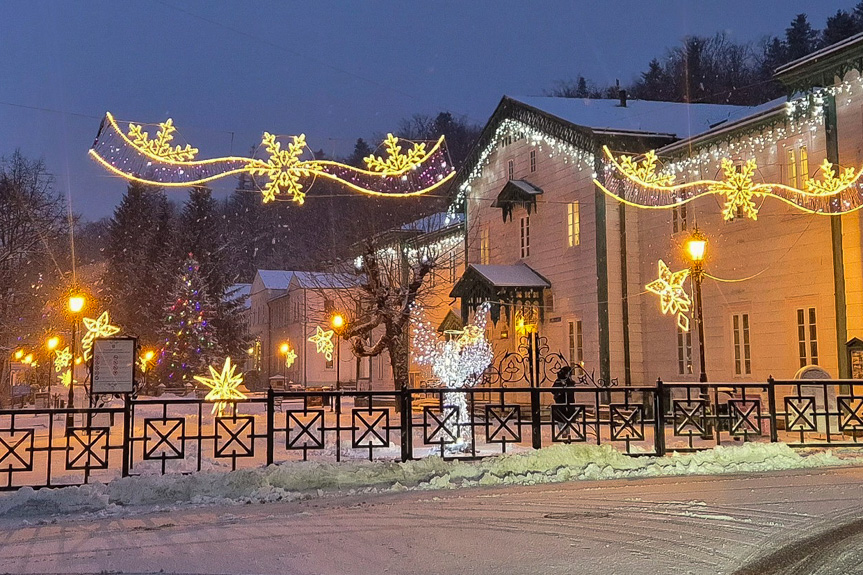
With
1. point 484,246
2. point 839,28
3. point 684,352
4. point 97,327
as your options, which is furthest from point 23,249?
point 839,28

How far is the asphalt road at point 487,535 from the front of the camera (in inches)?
300

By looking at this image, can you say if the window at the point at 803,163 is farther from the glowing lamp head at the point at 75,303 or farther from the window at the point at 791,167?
the glowing lamp head at the point at 75,303

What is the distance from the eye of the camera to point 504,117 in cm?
3338

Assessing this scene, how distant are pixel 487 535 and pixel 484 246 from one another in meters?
26.7

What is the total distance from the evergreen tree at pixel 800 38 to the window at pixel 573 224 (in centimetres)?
2914

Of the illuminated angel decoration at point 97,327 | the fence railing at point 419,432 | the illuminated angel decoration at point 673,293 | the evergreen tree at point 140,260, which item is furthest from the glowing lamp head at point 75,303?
the evergreen tree at point 140,260

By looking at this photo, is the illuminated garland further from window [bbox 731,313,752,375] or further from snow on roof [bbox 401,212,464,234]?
snow on roof [bbox 401,212,464,234]

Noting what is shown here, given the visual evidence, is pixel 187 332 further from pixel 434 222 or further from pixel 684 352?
pixel 684 352

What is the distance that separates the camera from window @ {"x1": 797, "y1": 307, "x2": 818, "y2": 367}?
21047 mm

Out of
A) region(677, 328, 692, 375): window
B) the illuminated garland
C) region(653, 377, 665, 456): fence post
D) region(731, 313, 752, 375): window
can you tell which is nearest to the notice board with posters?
the illuminated garland

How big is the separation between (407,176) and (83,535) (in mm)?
8581

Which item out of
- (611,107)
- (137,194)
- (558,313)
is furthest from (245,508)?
(137,194)

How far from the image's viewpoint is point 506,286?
29609 millimetres

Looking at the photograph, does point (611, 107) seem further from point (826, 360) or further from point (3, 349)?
point (3, 349)
